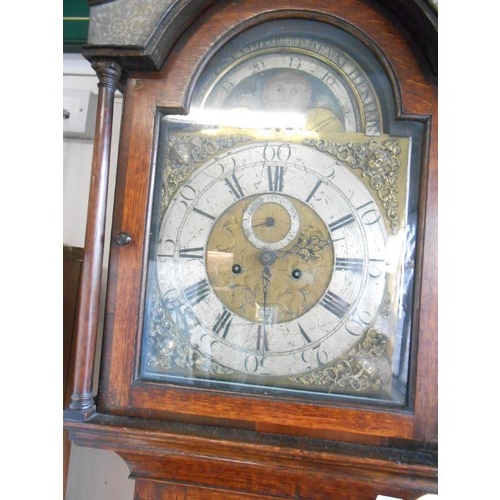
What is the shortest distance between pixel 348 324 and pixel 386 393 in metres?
0.10

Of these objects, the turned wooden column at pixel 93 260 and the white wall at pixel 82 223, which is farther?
the white wall at pixel 82 223

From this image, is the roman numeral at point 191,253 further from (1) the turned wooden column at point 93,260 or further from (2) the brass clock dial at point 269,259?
(1) the turned wooden column at point 93,260

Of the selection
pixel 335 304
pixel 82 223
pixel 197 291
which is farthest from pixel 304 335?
pixel 82 223

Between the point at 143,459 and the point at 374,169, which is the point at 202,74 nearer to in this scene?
the point at 374,169

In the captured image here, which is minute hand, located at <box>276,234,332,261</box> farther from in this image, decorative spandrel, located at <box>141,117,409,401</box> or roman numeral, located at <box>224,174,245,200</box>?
roman numeral, located at <box>224,174,245,200</box>

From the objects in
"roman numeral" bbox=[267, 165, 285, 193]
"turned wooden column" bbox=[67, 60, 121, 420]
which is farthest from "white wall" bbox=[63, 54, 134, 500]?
"roman numeral" bbox=[267, 165, 285, 193]

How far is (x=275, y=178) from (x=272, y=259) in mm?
119

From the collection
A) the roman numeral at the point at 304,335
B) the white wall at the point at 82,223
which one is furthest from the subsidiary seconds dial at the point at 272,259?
the white wall at the point at 82,223

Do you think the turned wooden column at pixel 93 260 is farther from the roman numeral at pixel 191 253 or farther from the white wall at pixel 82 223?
the white wall at pixel 82 223

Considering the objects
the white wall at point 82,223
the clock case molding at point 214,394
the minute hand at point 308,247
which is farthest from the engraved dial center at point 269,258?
the white wall at point 82,223

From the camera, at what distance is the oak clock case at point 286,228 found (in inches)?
24.3

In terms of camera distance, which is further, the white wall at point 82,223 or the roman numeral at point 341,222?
the white wall at point 82,223

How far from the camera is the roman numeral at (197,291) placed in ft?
2.12

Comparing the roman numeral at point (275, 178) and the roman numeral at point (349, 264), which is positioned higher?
the roman numeral at point (275, 178)
